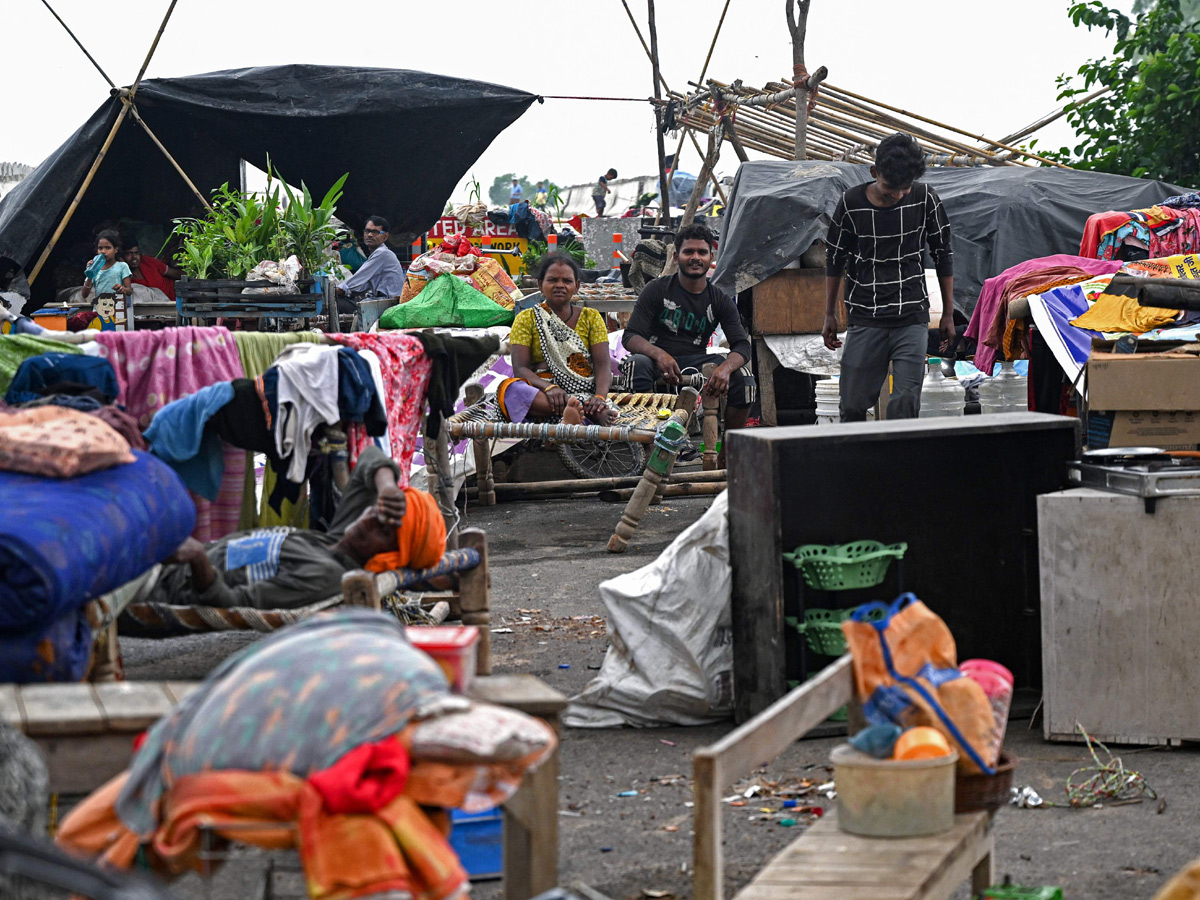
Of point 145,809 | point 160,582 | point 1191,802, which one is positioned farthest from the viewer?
point 160,582

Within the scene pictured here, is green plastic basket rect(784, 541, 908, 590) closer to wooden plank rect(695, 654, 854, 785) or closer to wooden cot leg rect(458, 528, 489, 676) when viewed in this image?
wooden cot leg rect(458, 528, 489, 676)

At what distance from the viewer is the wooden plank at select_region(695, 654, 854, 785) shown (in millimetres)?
2455

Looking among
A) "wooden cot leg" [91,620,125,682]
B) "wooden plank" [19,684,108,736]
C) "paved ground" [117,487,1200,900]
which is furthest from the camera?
"wooden cot leg" [91,620,125,682]

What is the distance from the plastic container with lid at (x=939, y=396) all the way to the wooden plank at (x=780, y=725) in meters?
6.08

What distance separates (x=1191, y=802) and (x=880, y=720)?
1414mm

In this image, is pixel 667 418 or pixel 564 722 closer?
pixel 564 722

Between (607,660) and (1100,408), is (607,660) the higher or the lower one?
the lower one

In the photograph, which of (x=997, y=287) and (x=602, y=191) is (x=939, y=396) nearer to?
(x=997, y=287)

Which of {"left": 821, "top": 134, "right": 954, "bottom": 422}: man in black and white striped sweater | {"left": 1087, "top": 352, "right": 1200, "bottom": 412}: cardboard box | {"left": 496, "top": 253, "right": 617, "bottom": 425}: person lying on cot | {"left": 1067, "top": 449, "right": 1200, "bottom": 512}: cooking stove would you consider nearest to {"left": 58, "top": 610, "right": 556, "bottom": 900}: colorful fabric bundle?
{"left": 1067, "top": 449, "right": 1200, "bottom": 512}: cooking stove

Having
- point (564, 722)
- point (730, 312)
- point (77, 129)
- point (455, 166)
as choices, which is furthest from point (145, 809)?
point (455, 166)

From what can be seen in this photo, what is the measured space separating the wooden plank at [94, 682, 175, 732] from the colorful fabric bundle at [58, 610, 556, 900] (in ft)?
0.74

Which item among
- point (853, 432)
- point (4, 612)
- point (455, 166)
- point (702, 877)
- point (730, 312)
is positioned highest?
point (455, 166)

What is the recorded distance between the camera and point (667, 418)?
808cm

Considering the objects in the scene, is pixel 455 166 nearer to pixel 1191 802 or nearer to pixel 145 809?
pixel 1191 802
